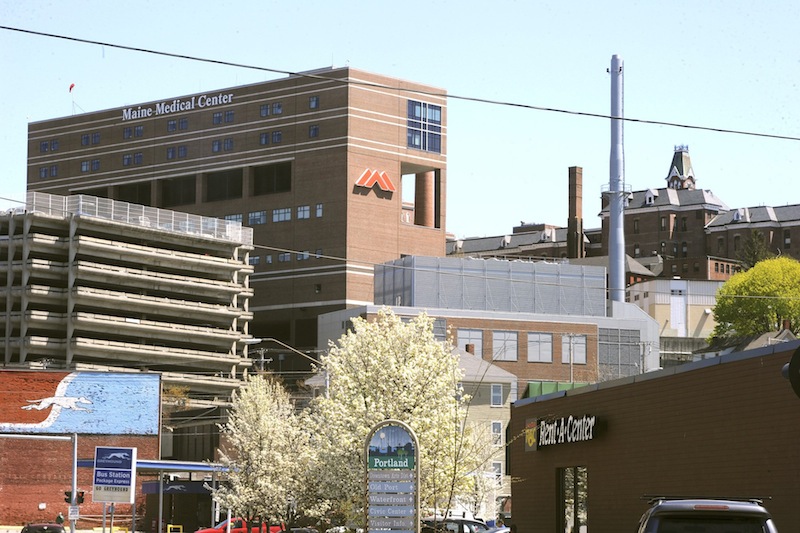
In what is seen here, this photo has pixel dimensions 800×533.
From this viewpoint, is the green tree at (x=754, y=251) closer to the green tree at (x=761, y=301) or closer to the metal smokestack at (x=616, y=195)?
the green tree at (x=761, y=301)

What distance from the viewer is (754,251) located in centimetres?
17512

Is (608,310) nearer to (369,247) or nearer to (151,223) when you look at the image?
(369,247)

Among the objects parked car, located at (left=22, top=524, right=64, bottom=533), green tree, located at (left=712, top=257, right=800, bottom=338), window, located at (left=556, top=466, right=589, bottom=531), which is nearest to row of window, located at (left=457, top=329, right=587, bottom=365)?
green tree, located at (left=712, top=257, right=800, bottom=338)

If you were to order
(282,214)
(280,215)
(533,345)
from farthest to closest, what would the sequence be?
(280,215)
(282,214)
(533,345)


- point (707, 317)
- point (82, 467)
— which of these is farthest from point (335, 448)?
point (707, 317)

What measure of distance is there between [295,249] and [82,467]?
63.2m

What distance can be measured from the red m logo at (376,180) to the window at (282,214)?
30.3 ft

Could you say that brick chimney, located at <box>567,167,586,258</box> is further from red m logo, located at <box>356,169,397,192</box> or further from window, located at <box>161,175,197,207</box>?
window, located at <box>161,175,197,207</box>

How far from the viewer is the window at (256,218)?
5807 inches

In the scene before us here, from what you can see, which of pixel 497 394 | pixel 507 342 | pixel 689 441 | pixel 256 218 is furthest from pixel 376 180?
pixel 689 441

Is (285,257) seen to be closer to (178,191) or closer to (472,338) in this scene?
(178,191)

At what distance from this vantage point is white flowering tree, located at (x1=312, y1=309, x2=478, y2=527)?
36.3 metres

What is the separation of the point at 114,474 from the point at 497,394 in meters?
53.2

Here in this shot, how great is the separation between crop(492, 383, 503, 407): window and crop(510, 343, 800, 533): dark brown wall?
54.8 metres
